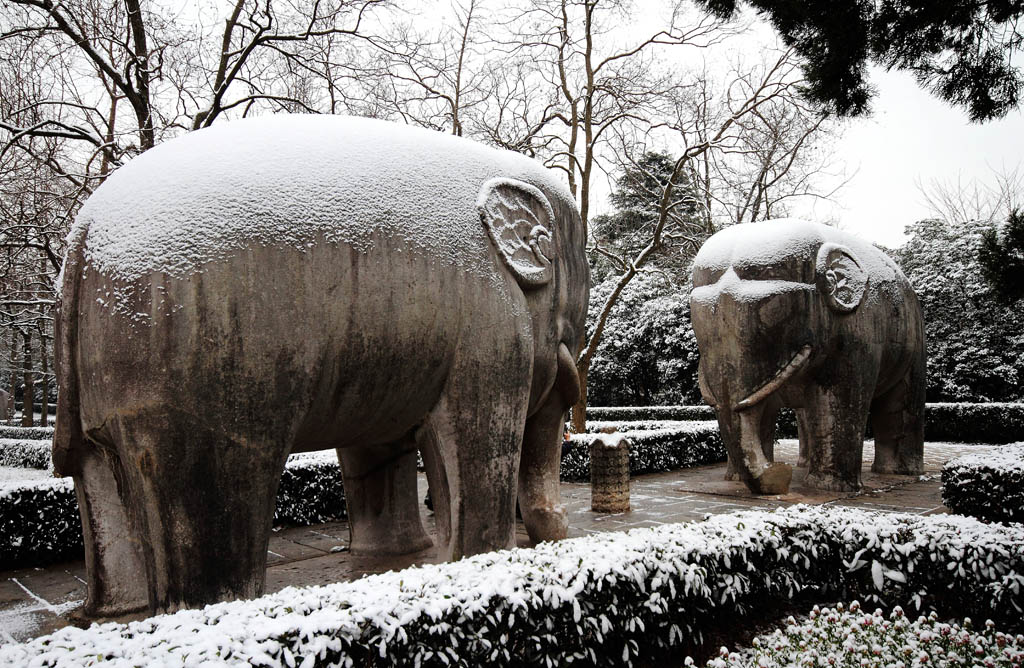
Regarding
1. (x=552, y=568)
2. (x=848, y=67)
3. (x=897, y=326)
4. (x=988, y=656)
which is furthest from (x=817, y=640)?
(x=897, y=326)

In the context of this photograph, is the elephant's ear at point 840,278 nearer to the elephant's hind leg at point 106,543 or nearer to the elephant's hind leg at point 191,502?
the elephant's hind leg at point 191,502

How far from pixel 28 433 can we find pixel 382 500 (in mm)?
17916

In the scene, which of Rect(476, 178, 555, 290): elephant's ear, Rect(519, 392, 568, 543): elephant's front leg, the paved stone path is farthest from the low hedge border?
Rect(476, 178, 555, 290): elephant's ear

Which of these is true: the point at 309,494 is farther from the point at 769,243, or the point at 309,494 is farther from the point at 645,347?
the point at 645,347

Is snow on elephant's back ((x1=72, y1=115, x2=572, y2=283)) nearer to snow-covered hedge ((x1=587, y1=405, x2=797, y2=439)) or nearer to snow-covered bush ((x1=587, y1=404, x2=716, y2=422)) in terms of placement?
snow-covered hedge ((x1=587, y1=405, x2=797, y2=439))

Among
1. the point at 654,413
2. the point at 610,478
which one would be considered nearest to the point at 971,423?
the point at 654,413

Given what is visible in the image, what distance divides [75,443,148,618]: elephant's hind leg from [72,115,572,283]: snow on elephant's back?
1108 millimetres

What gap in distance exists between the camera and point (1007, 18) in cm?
345

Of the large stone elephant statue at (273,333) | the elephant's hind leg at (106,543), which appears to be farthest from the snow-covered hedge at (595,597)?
the elephant's hind leg at (106,543)

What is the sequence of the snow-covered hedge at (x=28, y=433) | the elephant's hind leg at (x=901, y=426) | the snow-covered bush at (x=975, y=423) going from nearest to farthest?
the elephant's hind leg at (x=901, y=426) → the snow-covered bush at (x=975, y=423) → the snow-covered hedge at (x=28, y=433)

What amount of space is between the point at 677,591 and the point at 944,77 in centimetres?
314

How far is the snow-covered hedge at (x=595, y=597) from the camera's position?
7.64 feet

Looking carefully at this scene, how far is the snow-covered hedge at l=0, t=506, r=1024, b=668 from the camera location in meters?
2.33

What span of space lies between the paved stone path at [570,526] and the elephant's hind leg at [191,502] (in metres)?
1.81
